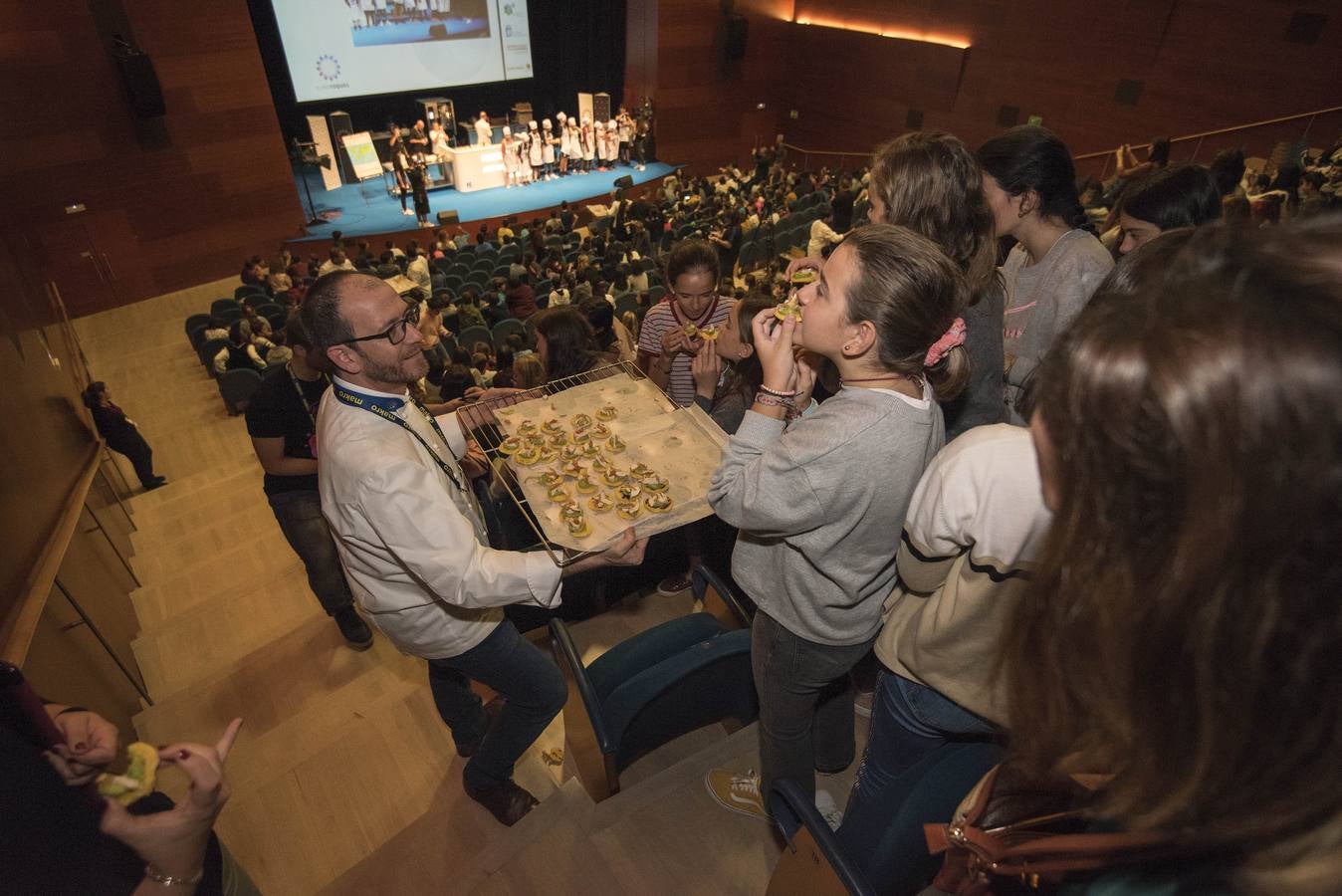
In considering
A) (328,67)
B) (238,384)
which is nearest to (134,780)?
(238,384)

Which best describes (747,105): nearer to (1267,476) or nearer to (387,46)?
(387,46)

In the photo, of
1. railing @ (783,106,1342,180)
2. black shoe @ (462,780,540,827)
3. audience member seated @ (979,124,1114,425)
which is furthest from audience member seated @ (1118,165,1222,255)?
railing @ (783,106,1342,180)

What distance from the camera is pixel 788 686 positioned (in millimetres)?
2021

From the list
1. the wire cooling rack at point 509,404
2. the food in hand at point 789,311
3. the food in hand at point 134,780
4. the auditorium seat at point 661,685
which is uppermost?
the food in hand at point 789,311

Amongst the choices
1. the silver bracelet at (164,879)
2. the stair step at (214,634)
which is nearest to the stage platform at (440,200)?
the stair step at (214,634)

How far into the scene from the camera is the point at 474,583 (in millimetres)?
2035

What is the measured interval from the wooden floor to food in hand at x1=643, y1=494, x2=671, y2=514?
31.4 inches

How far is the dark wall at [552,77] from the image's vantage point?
731 inches

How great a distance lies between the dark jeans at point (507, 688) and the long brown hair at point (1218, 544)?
6.50ft

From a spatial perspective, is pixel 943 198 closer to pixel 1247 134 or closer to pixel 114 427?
pixel 114 427

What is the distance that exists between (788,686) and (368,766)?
2081 millimetres

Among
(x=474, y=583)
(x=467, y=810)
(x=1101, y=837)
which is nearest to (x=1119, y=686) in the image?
(x=1101, y=837)

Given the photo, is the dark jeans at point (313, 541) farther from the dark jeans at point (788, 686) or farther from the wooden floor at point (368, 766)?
the dark jeans at point (788, 686)

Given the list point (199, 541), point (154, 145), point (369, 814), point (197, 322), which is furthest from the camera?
point (154, 145)
